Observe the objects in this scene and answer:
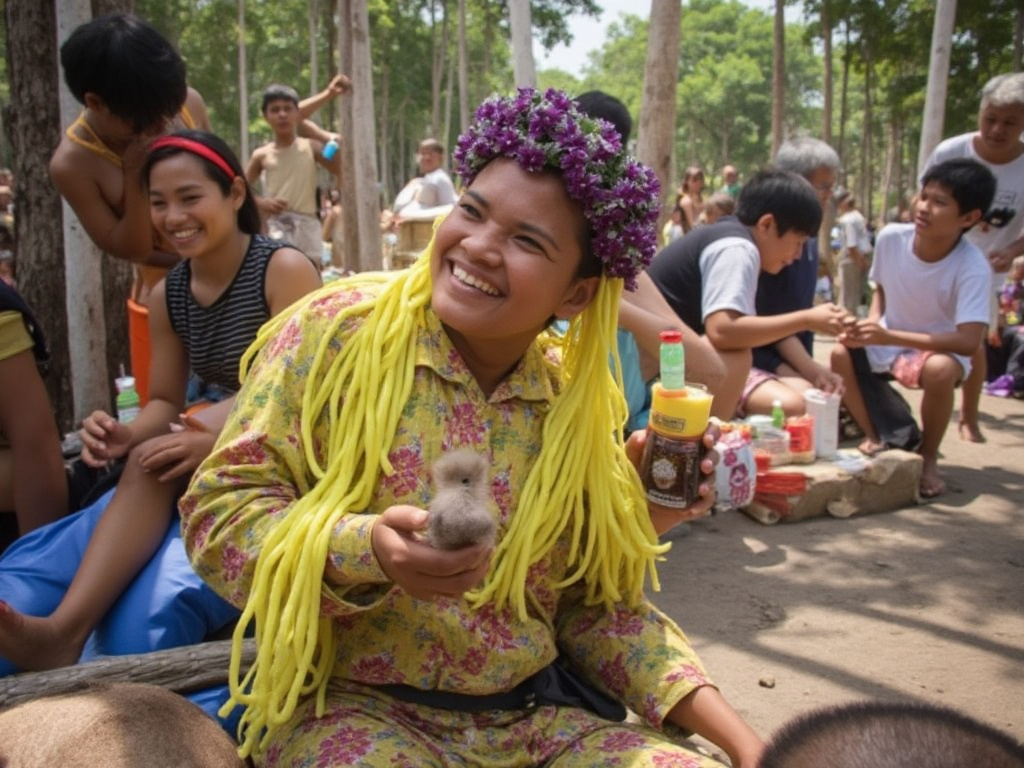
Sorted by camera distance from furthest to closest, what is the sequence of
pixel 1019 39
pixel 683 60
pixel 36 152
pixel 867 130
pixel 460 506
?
pixel 683 60
pixel 867 130
pixel 1019 39
pixel 36 152
pixel 460 506

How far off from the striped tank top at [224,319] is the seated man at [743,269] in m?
2.01

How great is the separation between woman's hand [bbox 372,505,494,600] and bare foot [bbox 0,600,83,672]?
3.60 ft

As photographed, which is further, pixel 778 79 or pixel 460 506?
pixel 778 79

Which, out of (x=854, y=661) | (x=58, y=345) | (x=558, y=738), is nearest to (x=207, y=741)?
(x=558, y=738)

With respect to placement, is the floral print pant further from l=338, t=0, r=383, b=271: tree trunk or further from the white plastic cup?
l=338, t=0, r=383, b=271: tree trunk

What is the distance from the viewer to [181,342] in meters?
2.81

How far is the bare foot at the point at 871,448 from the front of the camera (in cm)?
503

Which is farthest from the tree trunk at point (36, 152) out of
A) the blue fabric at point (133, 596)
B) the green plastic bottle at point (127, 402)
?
the blue fabric at point (133, 596)

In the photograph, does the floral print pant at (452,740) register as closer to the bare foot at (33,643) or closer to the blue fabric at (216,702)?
the blue fabric at (216,702)

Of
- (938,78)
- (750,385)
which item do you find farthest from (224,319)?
(938,78)

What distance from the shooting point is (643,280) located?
3.69 metres

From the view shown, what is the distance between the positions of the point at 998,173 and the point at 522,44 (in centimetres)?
337

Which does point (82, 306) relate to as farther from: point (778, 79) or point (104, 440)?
point (778, 79)

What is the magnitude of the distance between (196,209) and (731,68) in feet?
146
